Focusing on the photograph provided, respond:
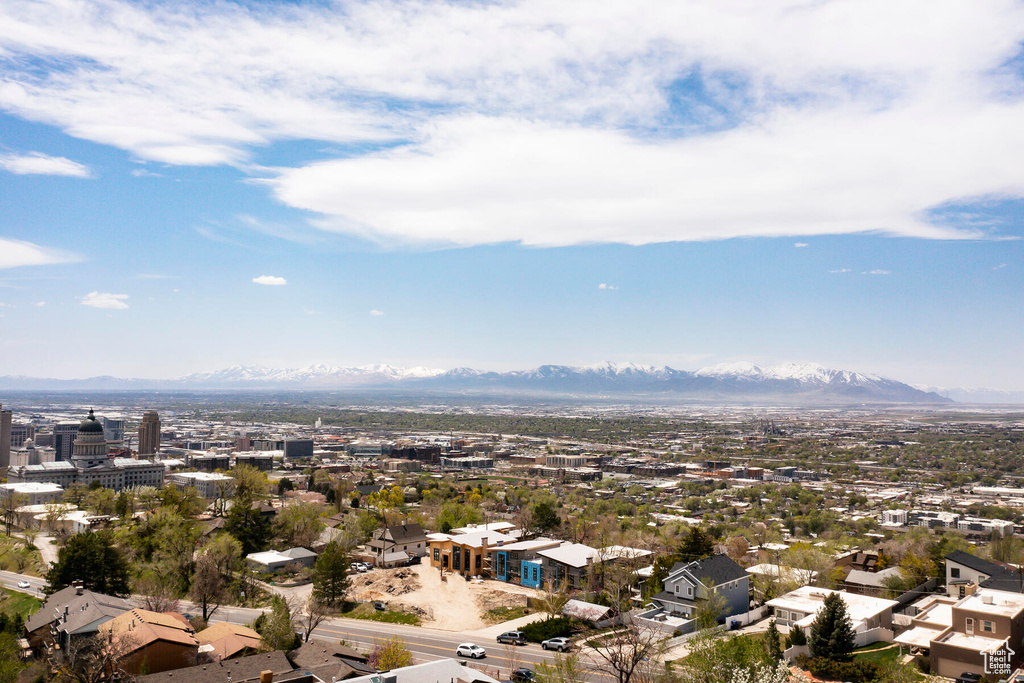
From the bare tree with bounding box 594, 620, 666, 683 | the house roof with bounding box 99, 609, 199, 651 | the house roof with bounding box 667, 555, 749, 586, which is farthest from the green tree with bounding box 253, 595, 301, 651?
the house roof with bounding box 667, 555, 749, 586

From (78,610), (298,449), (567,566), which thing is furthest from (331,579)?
(298,449)

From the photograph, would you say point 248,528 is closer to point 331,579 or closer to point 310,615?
point 331,579

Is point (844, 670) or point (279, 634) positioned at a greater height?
point (279, 634)

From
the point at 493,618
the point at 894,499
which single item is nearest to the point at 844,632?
the point at 493,618

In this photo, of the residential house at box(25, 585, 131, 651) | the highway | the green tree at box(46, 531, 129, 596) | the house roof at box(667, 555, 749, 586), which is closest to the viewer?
the residential house at box(25, 585, 131, 651)

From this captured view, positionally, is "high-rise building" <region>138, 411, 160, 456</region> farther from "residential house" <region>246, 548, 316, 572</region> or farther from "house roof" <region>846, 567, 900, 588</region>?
"house roof" <region>846, 567, 900, 588</region>

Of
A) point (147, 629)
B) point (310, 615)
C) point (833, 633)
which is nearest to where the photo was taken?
point (147, 629)
